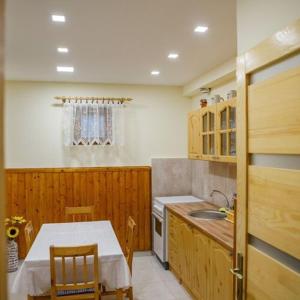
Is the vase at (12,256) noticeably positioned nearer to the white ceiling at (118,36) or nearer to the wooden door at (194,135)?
the white ceiling at (118,36)

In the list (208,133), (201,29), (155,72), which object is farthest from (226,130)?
(155,72)

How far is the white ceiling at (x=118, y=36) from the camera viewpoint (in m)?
2.37

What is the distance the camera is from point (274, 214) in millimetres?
1439

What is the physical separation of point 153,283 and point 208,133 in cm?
198

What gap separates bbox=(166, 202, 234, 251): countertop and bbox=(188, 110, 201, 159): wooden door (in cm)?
67

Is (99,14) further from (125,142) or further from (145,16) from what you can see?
(125,142)

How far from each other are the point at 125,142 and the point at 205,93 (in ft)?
4.81

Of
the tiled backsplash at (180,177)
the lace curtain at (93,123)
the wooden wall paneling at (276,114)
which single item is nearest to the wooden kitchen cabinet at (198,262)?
the tiled backsplash at (180,177)

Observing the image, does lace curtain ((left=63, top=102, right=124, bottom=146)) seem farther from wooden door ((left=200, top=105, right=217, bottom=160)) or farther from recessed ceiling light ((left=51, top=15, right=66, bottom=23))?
recessed ceiling light ((left=51, top=15, right=66, bottom=23))

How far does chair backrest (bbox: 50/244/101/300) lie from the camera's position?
2471 mm

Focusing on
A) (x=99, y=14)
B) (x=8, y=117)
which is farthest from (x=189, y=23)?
(x=8, y=117)

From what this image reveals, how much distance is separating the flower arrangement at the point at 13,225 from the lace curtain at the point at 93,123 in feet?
4.12

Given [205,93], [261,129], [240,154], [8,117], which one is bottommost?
[240,154]

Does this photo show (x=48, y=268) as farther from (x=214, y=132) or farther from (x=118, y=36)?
(x=214, y=132)
